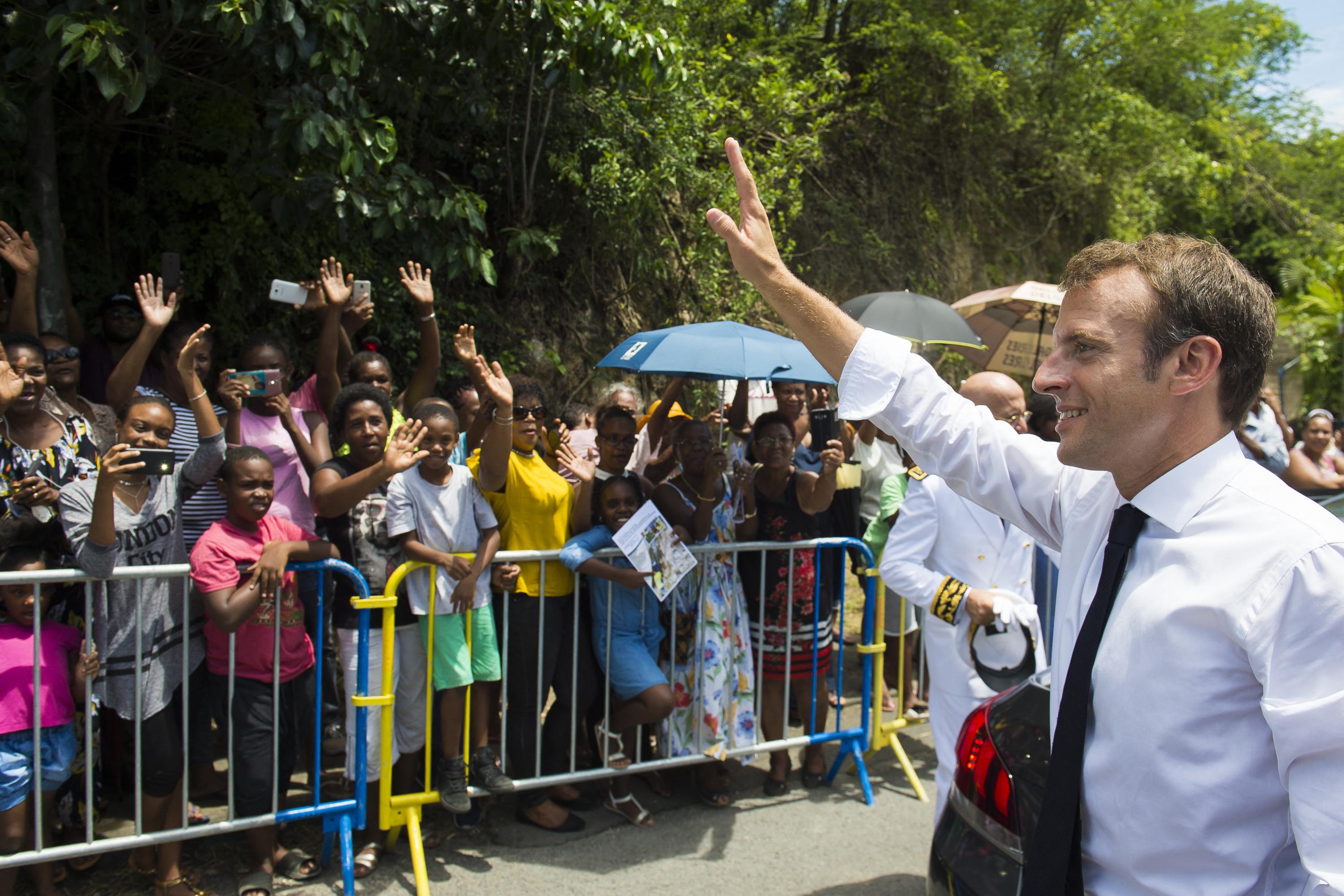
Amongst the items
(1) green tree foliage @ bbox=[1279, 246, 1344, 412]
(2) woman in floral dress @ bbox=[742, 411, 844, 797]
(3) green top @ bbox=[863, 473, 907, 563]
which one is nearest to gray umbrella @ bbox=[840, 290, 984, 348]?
(3) green top @ bbox=[863, 473, 907, 563]

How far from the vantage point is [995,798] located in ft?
8.65

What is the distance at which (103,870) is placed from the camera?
4.14 m

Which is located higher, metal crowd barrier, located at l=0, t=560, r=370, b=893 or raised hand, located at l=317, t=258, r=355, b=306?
raised hand, located at l=317, t=258, r=355, b=306

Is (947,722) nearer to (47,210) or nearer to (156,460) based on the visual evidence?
(156,460)

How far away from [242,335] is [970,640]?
19.1ft

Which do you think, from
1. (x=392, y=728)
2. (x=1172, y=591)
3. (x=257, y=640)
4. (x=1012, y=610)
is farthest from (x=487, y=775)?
(x=1172, y=591)

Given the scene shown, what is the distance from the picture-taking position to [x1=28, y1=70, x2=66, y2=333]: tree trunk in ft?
17.5

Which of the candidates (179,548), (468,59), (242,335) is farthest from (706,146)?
(179,548)

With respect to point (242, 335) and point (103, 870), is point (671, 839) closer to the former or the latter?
point (103, 870)

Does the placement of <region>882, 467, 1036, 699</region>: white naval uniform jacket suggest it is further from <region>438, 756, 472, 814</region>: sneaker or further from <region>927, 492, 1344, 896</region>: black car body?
<region>438, 756, 472, 814</region>: sneaker

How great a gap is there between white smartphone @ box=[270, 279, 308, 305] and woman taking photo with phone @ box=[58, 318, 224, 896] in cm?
134

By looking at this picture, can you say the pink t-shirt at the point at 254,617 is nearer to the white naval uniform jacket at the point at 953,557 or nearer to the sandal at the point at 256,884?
the sandal at the point at 256,884

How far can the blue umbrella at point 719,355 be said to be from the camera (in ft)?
16.8

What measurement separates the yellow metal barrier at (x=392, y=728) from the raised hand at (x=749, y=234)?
2.72 meters
